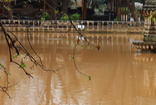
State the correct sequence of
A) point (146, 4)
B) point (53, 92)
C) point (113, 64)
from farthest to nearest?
point (146, 4) < point (113, 64) < point (53, 92)

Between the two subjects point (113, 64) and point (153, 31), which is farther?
point (153, 31)

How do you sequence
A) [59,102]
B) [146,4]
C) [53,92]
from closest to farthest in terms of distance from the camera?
[59,102], [53,92], [146,4]

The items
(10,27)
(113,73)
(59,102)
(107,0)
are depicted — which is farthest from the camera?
(107,0)

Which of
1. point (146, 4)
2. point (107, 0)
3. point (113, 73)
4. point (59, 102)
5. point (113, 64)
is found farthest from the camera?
point (107, 0)

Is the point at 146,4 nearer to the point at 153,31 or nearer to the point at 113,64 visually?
the point at 153,31

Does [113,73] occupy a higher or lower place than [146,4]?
lower

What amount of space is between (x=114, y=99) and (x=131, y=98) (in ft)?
1.24

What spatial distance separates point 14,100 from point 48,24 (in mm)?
24277

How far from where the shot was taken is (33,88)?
9.75 meters

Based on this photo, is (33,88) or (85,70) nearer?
(33,88)

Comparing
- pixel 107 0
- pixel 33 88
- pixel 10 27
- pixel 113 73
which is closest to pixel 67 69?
pixel 113 73

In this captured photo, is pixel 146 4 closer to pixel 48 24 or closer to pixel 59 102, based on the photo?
pixel 59 102

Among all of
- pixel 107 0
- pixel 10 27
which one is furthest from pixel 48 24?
pixel 107 0

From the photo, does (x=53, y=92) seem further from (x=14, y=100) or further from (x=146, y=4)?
(x=146, y=4)
